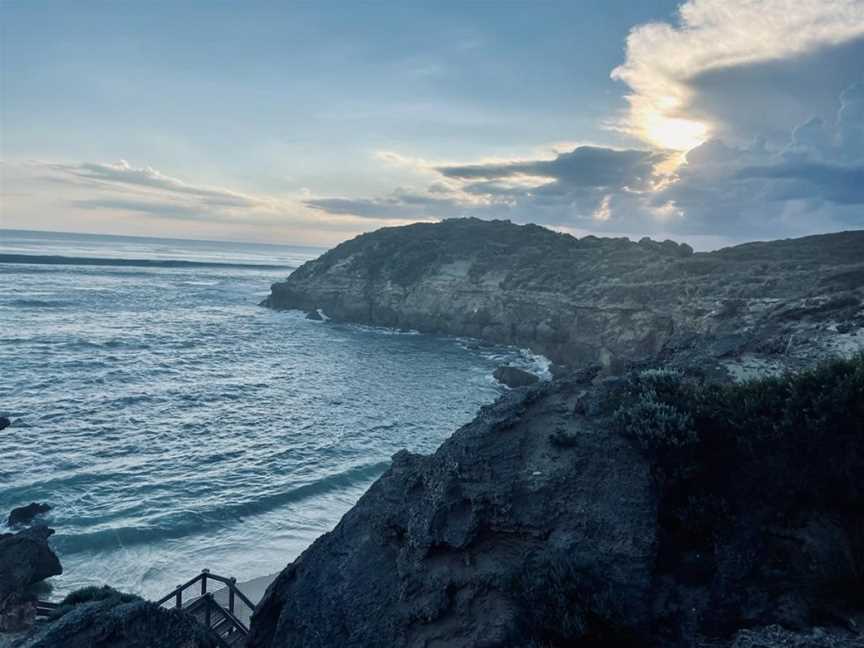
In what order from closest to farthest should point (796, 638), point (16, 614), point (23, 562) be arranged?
point (796, 638)
point (16, 614)
point (23, 562)

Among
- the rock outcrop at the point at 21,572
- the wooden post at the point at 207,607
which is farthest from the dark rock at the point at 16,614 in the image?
the wooden post at the point at 207,607

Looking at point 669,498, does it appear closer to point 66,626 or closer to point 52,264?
point 66,626

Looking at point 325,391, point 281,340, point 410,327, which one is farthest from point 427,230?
point 325,391

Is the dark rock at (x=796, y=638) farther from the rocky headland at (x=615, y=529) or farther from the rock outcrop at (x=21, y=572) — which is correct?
the rock outcrop at (x=21, y=572)

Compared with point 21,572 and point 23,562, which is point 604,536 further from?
point 23,562

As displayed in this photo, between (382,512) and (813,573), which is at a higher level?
(813,573)

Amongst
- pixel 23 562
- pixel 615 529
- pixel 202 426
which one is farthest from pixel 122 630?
→ pixel 202 426

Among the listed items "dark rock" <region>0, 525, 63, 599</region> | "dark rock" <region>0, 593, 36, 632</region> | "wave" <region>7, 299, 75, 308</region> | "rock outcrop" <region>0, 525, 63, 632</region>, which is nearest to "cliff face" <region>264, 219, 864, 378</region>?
"dark rock" <region>0, 593, 36, 632</region>
